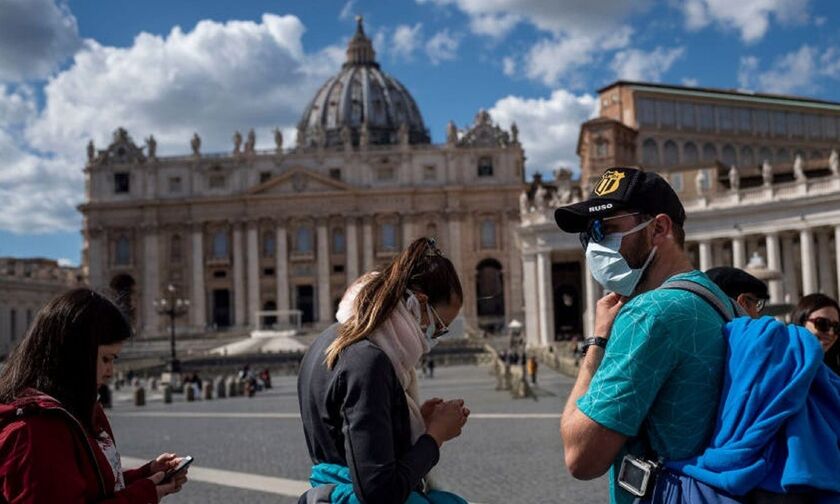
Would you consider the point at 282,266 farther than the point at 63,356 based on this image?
Yes

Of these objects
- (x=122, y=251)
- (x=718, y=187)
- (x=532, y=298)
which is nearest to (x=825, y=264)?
(x=718, y=187)

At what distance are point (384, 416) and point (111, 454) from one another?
3.67 ft

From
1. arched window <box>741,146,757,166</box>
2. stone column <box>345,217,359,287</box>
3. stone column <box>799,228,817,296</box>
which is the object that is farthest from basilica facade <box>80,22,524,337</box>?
stone column <box>799,228,817,296</box>

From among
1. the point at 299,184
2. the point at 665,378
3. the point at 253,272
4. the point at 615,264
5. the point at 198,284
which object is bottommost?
the point at 665,378

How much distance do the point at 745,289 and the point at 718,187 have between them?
134 ft

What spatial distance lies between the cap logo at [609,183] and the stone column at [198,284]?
83.1m

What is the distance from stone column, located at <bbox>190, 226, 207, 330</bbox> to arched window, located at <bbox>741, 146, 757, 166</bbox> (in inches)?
1915

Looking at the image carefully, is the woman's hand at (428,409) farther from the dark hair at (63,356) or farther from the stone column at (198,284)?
the stone column at (198,284)

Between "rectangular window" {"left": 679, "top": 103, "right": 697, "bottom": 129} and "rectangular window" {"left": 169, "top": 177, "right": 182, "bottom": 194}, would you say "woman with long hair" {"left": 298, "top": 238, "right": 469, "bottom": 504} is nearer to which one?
"rectangular window" {"left": 679, "top": 103, "right": 697, "bottom": 129}

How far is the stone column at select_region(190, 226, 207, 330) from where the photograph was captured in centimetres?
8444

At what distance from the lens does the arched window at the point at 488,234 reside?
84.1m

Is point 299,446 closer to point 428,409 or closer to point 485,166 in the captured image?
point 428,409

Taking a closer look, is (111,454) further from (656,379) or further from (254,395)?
(254,395)

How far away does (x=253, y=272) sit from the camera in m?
85.6
